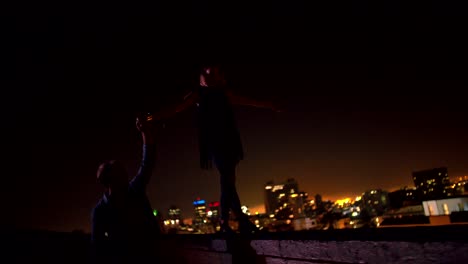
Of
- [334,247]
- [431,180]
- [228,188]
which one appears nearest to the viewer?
[334,247]

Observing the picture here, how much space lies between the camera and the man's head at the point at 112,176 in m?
3.38

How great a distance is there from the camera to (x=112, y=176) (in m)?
Answer: 3.38

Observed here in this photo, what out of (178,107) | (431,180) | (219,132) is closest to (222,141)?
(219,132)

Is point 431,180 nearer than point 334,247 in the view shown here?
A: No

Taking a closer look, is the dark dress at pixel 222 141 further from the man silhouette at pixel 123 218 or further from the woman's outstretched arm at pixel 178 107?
the man silhouette at pixel 123 218

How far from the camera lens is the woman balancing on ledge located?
390 cm

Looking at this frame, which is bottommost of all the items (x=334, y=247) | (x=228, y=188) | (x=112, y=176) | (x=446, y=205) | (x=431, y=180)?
(x=446, y=205)

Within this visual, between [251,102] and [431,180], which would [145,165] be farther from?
[431,180]

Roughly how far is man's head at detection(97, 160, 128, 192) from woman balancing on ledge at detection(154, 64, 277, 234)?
786 mm

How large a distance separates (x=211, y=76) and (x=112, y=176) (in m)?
1.60

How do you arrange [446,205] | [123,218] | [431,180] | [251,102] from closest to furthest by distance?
[123,218]
[251,102]
[446,205]
[431,180]

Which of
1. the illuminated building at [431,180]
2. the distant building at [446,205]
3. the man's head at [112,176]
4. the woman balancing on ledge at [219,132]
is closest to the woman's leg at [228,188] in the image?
the woman balancing on ledge at [219,132]

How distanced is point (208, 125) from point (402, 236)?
2.67 meters

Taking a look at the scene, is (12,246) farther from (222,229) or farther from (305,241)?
(305,241)
